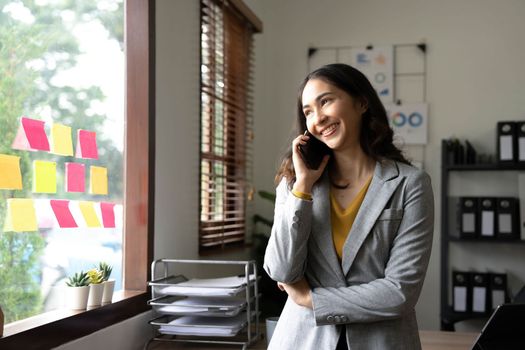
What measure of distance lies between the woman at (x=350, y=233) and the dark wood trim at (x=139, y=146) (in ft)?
2.97

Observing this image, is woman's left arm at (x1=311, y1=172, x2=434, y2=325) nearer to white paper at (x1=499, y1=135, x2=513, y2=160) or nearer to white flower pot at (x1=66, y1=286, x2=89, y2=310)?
white flower pot at (x1=66, y1=286, x2=89, y2=310)

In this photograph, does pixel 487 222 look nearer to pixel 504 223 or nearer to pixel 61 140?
pixel 504 223

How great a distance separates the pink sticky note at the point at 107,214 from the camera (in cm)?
200

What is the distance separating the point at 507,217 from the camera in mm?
3527

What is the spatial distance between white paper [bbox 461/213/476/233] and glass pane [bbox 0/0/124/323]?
89.6 inches

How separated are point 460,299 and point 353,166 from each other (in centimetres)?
261

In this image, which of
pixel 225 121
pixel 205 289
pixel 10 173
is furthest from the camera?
pixel 225 121

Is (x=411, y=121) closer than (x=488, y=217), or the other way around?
(x=488, y=217)

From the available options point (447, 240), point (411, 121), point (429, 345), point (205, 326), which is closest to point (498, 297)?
point (447, 240)

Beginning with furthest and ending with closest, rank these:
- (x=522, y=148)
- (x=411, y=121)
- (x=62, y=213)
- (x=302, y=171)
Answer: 1. (x=411, y=121)
2. (x=522, y=148)
3. (x=62, y=213)
4. (x=302, y=171)

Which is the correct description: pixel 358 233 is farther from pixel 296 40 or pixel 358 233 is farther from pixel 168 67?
pixel 296 40

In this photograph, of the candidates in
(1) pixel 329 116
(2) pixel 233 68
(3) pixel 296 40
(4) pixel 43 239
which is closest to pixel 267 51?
(3) pixel 296 40

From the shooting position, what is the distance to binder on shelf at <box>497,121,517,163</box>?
11.5ft

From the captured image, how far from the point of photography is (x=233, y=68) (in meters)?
3.34
